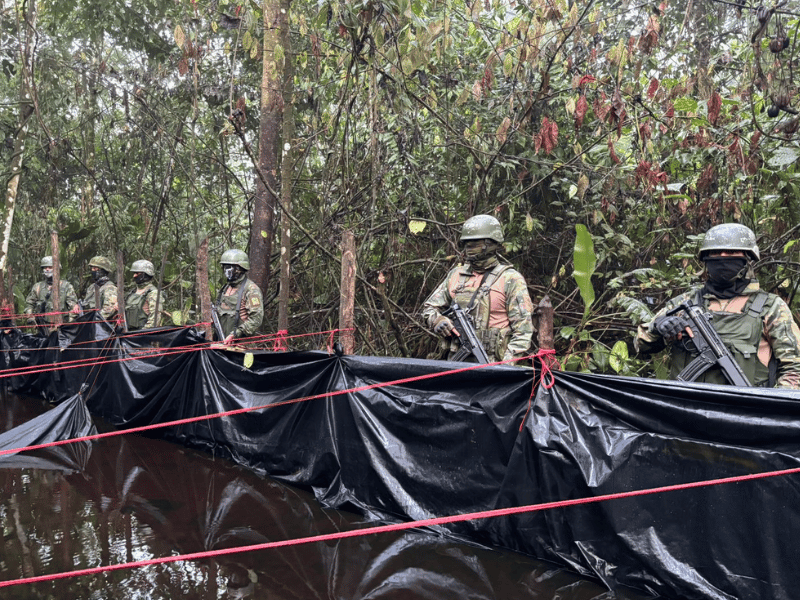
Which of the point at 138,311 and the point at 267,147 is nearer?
the point at 267,147

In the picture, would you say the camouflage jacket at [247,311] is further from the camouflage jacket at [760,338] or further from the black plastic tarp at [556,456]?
the camouflage jacket at [760,338]

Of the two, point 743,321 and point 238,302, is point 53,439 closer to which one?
point 238,302

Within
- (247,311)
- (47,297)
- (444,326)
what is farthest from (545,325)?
(47,297)

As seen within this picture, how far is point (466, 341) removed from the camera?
438 centimetres

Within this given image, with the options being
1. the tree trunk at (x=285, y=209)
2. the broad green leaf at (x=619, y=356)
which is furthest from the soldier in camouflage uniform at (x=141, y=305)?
the broad green leaf at (x=619, y=356)

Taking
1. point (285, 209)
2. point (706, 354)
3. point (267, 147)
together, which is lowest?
point (706, 354)

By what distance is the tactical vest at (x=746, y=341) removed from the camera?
3648 mm

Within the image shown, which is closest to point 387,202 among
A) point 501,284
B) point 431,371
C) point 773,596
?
point 501,284

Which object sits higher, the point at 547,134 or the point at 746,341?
the point at 547,134

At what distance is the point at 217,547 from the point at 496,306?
2.53 meters

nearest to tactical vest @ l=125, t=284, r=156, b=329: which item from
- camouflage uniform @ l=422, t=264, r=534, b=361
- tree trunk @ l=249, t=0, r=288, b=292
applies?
tree trunk @ l=249, t=0, r=288, b=292

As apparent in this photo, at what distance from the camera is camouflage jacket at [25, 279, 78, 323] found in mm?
10016

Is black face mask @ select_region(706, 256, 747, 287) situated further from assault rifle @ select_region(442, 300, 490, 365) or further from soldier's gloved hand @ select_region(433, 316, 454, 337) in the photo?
soldier's gloved hand @ select_region(433, 316, 454, 337)

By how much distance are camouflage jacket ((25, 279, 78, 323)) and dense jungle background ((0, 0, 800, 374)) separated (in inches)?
48.8
